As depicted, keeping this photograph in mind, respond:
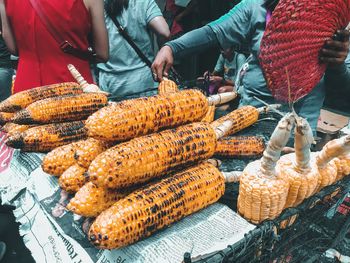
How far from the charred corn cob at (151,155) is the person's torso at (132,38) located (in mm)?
1893

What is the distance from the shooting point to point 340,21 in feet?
3.63

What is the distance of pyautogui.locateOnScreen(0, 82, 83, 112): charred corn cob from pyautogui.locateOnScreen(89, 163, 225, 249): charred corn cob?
1.08 metres

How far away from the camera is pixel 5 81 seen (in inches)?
149

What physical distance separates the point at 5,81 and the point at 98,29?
2092 mm

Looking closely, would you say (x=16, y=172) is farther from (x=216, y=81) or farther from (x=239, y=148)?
(x=216, y=81)

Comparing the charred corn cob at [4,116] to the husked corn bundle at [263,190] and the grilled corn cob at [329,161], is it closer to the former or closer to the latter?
the husked corn bundle at [263,190]

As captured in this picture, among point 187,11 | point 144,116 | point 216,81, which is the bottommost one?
point 216,81

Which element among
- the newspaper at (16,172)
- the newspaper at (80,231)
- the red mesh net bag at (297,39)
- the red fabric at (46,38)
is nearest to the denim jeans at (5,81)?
the red fabric at (46,38)

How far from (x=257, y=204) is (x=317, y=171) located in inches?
11.0

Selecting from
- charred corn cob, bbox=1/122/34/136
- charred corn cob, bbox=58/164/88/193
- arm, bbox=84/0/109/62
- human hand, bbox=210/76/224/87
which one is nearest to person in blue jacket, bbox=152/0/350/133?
arm, bbox=84/0/109/62

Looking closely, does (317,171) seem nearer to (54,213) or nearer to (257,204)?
(257,204)

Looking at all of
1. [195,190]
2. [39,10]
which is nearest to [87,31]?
[39,10]

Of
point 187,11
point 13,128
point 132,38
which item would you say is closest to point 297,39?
point 13,128

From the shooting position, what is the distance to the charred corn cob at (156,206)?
3.14ft
